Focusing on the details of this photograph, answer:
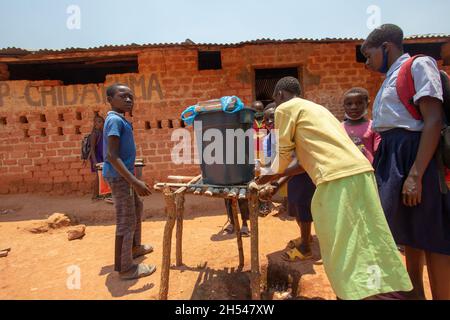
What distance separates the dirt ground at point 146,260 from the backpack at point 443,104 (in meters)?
1.32

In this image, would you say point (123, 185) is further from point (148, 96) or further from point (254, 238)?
point (148, 96)

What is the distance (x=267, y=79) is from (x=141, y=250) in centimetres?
523

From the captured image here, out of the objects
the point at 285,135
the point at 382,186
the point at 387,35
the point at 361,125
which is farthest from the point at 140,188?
the point at 361,125

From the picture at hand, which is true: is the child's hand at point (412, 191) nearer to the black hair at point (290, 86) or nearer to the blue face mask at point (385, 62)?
the blue face mask at point (385, 62)

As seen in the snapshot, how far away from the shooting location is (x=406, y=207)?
1696mm

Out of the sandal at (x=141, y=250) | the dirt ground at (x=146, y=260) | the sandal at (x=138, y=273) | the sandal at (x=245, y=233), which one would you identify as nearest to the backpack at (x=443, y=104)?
the dirt ground at (x=146, y=260)

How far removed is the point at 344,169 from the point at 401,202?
44 centimetres

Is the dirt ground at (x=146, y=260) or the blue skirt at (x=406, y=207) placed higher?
the blue skirt at (x=406, y=207)

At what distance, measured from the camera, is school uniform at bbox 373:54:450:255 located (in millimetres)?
1563

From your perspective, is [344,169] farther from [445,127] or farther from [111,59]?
[111,59]

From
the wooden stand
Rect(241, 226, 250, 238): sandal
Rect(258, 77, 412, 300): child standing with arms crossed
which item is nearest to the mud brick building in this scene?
Rect(241, 226, 250, 238): sandal

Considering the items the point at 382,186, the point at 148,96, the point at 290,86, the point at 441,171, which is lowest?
the point at 382,186

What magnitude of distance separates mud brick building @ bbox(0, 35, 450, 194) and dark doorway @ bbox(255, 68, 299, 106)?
0.96 metres

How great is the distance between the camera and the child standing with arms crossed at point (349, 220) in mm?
1584
